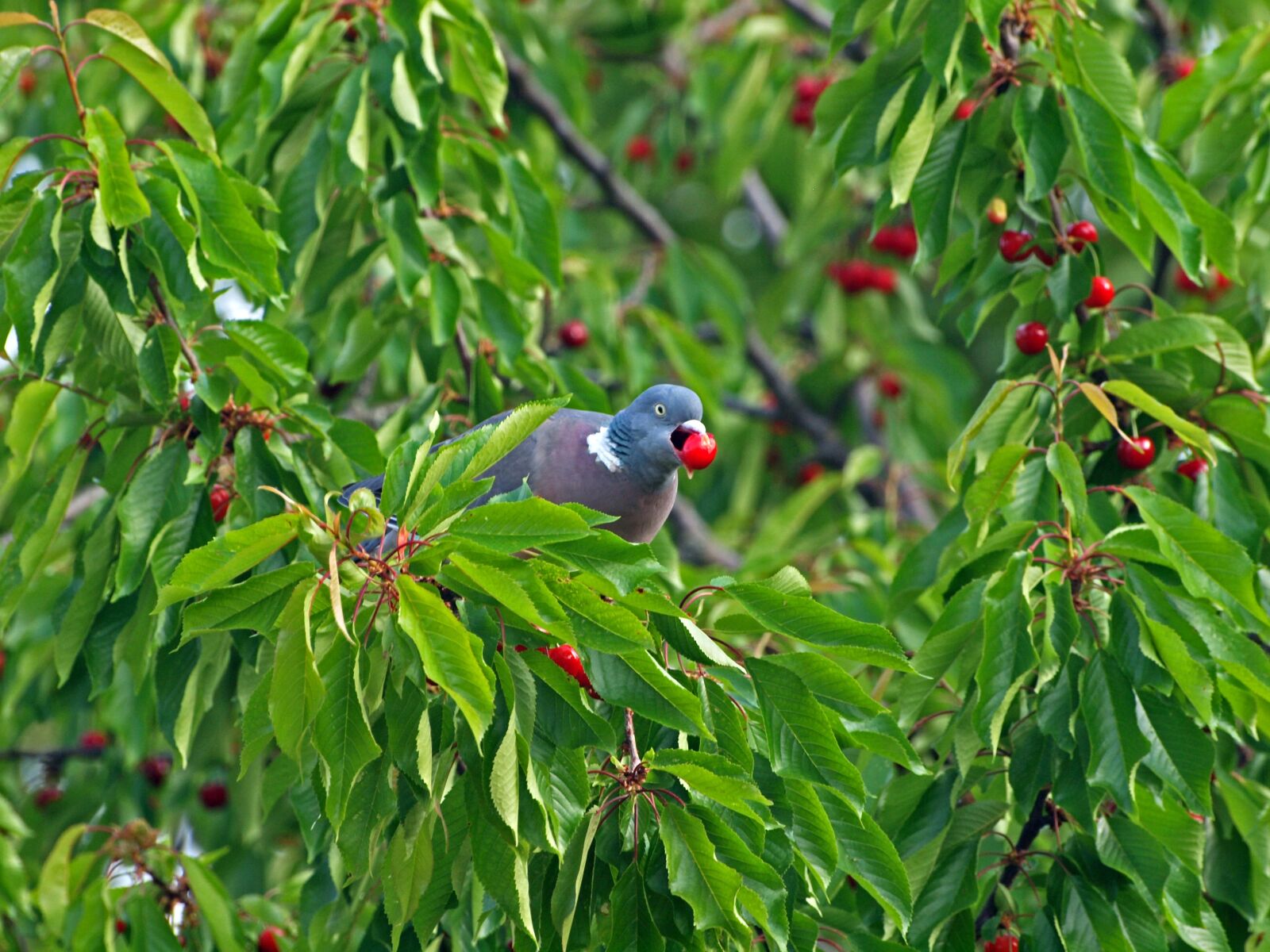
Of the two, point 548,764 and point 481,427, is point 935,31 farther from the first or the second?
point 548,764

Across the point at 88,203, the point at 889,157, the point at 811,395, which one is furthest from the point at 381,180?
the point at 811,395

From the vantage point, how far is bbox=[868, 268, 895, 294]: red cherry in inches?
237

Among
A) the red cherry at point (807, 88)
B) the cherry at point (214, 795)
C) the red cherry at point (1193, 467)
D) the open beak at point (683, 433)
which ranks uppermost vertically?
the red cherry at point (1193, 467)

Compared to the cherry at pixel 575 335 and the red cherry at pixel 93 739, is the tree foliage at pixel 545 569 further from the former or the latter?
the cherry at pixel 575 335

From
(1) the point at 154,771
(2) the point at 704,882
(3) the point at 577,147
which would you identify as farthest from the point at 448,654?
(3) the point at 577,147

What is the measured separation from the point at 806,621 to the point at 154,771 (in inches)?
115

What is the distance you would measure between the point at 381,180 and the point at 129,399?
90 centimetres

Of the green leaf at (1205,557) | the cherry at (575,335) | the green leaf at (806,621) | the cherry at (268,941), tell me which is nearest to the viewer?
the green leaf at (806,621)

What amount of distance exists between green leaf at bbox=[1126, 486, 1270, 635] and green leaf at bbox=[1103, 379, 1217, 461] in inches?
7.1

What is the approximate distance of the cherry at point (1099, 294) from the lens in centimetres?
304

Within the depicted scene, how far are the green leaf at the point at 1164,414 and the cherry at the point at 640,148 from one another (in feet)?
15.9

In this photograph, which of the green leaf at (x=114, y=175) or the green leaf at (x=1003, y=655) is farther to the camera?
the green leaf at (x=114, y=175)

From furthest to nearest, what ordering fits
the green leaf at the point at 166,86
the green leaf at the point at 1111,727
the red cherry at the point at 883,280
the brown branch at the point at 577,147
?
the red cherry at the point at 883,280, the brown branch at the point at 577,147, the green leaf at the point at 166,86, the green leaf at the point at 1111,727

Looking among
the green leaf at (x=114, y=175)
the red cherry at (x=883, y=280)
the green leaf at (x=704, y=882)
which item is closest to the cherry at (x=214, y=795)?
the green leaf at (x=114, y=175)
